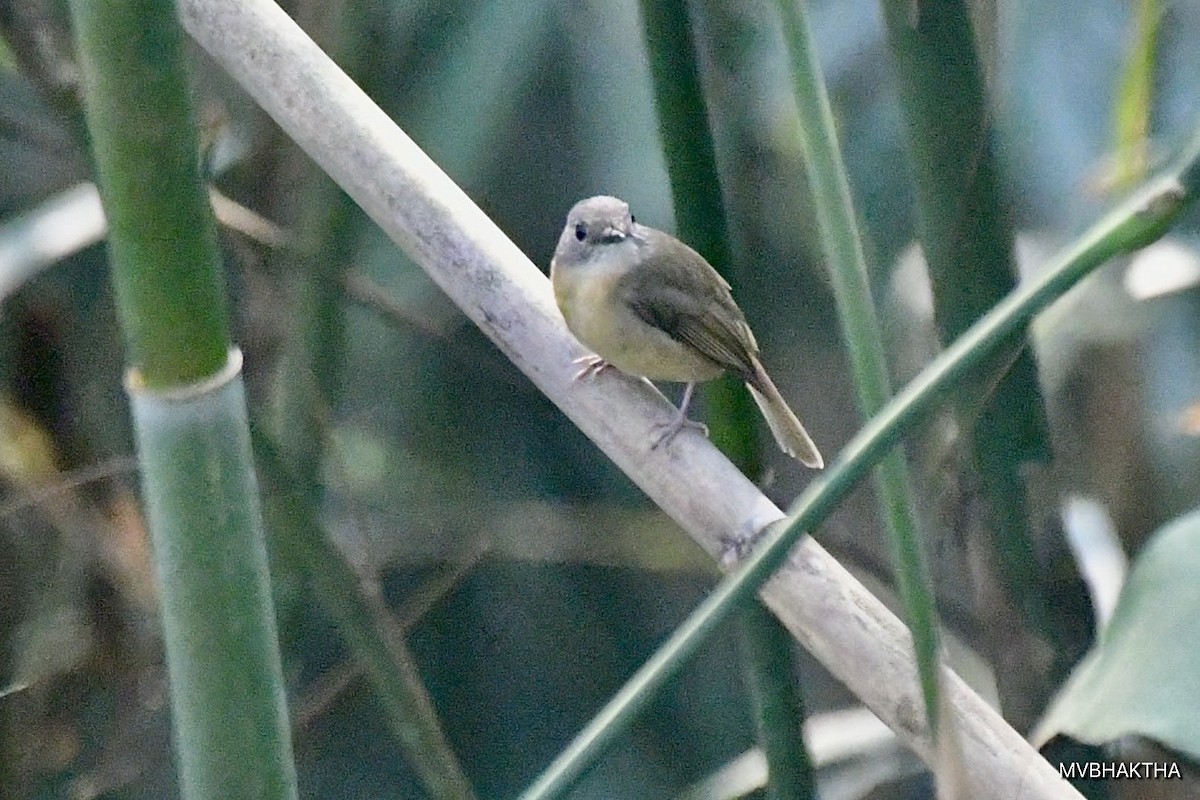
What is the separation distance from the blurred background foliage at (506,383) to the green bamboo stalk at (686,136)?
0.26m

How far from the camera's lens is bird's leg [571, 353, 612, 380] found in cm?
88

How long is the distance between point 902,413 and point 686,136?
388 millimetres

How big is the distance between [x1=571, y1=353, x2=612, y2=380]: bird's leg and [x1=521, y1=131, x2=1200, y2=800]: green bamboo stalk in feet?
1.56

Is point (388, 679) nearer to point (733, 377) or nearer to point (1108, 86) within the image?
point (733, 377)

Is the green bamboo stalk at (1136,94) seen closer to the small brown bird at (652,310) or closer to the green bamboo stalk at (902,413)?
the green bamboo stalk at (902,413)

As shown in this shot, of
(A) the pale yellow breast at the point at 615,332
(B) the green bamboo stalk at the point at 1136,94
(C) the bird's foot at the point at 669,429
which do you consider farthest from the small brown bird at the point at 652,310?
(B) the green bamboo stalk at the point at 1136,94

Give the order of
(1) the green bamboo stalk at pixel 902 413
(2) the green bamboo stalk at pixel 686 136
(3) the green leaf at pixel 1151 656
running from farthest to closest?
(2) the green bamboo stalk at pixel 686 136, (3) the green leaf at pixel 1151 656, (1) the green bamboo stalk at pixel 902 413

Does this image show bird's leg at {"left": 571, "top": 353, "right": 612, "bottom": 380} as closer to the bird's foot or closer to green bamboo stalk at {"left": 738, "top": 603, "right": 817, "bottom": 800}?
the bird's foot

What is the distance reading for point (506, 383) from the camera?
1.42 meters

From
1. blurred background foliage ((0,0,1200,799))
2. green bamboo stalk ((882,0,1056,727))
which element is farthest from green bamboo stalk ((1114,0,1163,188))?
blurred background foliage ((0,0,1200,799))

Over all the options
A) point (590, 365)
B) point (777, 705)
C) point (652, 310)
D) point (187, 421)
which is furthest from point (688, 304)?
point (187, 421)

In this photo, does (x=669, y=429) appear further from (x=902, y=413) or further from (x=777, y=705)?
(x=902, y=413)

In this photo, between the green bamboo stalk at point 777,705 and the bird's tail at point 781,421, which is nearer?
the green bamboo stalk at point 777,705

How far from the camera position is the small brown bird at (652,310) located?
107 centimetres
